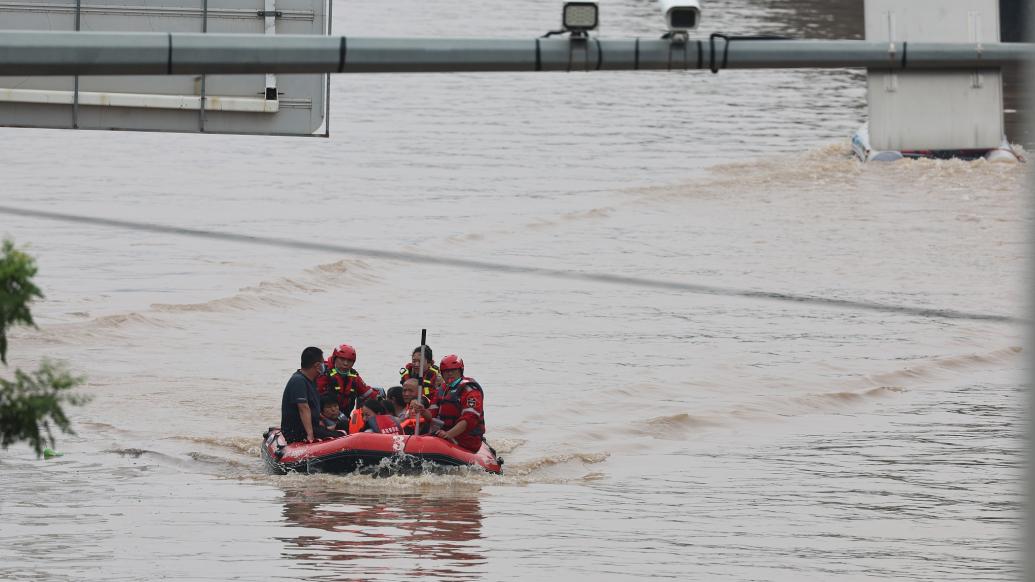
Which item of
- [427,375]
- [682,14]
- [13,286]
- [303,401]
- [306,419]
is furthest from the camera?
[427,375]

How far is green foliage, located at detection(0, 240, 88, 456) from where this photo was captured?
233 inches

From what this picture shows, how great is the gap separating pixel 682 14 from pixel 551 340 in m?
21.6

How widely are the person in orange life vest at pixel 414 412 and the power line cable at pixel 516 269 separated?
617 inches

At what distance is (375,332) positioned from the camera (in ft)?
99.2

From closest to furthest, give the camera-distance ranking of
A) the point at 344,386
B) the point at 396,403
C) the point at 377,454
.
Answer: the point at 377,454 → the point at 344,386 → the point at 396,403

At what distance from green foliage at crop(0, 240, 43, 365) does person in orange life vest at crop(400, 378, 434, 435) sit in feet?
43.9

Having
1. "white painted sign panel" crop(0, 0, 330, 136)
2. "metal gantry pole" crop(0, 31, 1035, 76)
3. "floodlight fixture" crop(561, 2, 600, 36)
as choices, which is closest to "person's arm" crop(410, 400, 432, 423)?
"white painted sign panel" crop(0, 0, 330, 136)

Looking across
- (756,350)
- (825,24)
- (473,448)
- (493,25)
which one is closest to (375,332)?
(756,350)

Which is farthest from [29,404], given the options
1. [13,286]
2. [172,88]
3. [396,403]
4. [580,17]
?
[396,403]

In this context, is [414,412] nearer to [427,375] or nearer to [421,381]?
[421,381]

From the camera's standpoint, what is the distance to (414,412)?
19422 mm

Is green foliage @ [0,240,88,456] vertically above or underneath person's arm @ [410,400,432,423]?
above

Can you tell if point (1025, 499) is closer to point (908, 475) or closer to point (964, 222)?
point (908, 475)

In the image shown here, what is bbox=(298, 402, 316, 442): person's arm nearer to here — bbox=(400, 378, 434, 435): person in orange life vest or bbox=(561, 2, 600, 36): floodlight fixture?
bbox=(400, 378, 434, 435): person in orange life vest
